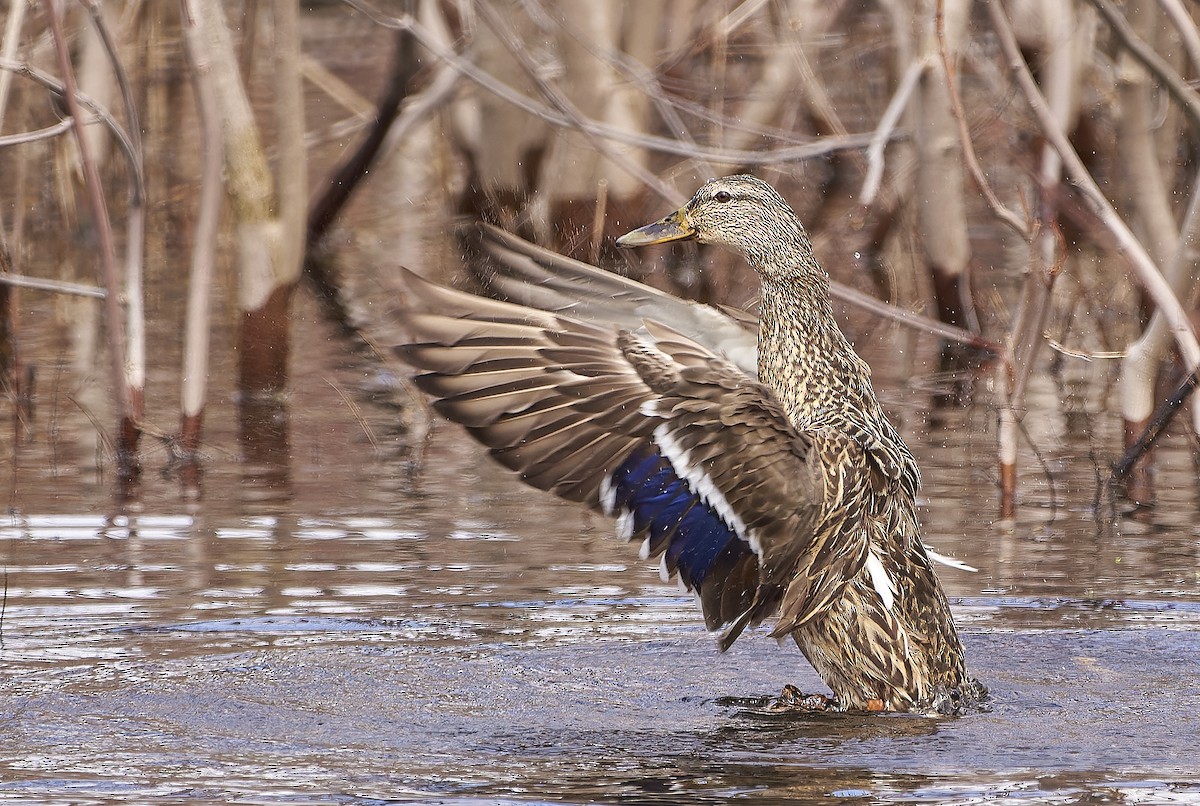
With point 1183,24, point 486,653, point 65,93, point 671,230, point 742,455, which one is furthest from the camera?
point 65,93

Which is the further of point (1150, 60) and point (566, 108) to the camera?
point (566, 108)

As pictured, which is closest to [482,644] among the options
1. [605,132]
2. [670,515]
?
[670,515]

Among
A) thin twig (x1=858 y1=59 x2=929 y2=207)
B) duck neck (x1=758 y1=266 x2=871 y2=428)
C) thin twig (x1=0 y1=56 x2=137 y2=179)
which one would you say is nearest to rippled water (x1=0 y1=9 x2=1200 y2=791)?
duck neck (x1=758 y1=266 x2=871 y2=428)

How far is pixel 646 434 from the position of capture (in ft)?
18.0

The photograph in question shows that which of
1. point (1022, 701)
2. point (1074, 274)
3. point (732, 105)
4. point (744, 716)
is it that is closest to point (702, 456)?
point (744, 716)

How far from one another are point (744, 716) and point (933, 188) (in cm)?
575

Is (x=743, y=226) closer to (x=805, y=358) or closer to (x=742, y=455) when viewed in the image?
(x=805, y=358)

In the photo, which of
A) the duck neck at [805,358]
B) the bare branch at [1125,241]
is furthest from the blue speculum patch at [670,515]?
the bare branch at [1125,241]

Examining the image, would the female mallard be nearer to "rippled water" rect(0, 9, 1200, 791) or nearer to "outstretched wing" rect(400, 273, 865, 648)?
"outstretched wing" rect(400, 273, 865, 648)

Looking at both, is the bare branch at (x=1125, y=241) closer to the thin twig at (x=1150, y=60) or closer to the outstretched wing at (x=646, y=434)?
the thin twig at (x=1150, y=60)

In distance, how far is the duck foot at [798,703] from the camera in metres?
5.87

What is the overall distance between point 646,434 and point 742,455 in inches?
10.7

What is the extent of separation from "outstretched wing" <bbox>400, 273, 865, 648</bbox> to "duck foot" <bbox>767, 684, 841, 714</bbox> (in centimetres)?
35

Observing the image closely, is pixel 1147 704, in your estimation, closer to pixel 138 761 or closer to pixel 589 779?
pixel 589 779
